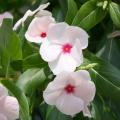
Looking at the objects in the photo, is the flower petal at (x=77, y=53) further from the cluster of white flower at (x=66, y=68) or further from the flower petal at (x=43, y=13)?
the flower petal at (x=43, y=13)

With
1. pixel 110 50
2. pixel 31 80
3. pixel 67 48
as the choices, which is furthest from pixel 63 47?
pixel 110 50

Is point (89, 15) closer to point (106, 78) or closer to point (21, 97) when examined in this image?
point (106, 78)

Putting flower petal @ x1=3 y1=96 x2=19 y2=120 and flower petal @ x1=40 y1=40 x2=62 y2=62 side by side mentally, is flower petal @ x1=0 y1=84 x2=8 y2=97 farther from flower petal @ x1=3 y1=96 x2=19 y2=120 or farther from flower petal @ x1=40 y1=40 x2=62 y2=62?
flower petal @ x1=40 y1=40 x2=62 y2=62

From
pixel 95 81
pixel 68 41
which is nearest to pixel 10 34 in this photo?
pixel 68 41

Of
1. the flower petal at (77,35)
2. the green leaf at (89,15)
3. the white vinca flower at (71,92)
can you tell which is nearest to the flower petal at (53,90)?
the white vinca flower at (71,92)

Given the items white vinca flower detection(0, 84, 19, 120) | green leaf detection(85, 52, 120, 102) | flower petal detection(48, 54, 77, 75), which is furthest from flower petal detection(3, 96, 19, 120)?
green leaf detection(85, 52, 120, 102)

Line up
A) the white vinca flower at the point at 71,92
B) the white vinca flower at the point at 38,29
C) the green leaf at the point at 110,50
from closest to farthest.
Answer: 1. the white vinca flower at the point at 71,92
2. the white vinca flower at the point at 38,29
3. the green leaf at the point at 110,50
